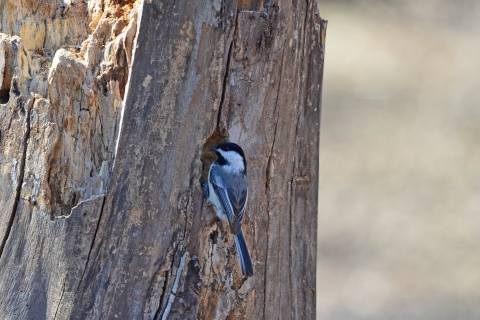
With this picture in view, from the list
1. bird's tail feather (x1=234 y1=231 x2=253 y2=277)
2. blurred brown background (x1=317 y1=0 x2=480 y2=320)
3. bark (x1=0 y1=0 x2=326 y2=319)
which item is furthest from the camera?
blurred brown background (x1=317 y1=0 x2=480 y2=320)

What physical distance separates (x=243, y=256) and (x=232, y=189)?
43cm

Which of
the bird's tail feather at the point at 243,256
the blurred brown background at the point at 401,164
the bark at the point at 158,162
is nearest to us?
the bark at the point at 158,162

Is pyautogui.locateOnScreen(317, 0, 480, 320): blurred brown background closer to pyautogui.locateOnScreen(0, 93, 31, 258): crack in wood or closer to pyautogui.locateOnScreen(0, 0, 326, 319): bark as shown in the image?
pyautogui.locateOnScreen(0, 0, 326, 319): bark

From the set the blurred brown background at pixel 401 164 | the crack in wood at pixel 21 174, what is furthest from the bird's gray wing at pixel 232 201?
the blurred brown background at pixel 401 164

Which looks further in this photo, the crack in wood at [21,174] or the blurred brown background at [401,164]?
the blurred brown background at [401,164]

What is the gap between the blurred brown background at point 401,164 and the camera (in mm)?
8344

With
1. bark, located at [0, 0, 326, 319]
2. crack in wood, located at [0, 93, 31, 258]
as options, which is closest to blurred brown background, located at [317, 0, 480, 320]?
bark, located at [0, 0, 326, 319]

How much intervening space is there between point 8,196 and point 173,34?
3.72 feet

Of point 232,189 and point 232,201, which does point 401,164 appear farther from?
point 232,201

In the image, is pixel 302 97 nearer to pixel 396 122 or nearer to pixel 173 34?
pixel 173 34

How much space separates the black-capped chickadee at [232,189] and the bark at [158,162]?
4 centimetres

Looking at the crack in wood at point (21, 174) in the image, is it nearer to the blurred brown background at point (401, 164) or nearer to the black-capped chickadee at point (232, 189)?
the black-capped chickadee at point (232, 189)

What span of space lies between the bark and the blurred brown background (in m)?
5.18

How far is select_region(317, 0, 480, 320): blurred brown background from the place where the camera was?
8.34 m
